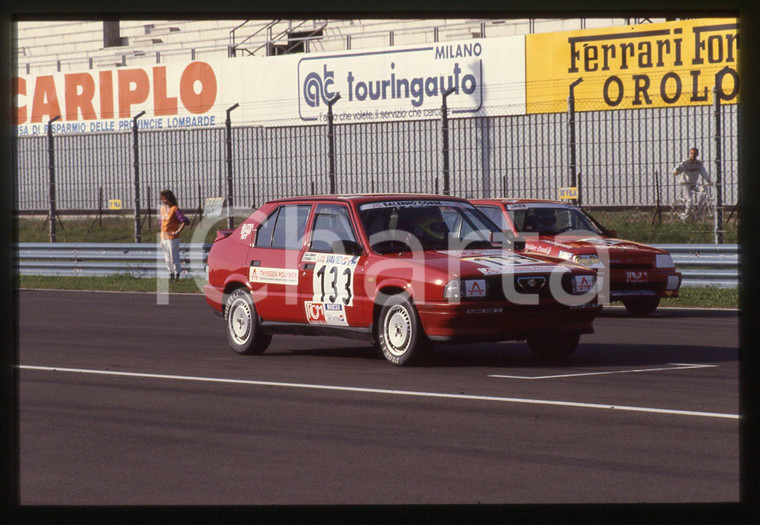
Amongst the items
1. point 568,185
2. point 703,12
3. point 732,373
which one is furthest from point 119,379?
point 568,185

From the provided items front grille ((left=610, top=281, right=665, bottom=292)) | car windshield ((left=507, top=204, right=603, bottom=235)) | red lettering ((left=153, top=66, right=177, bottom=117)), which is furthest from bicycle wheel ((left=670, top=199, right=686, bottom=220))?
red lettering ((left=153, top=66, right=177, bottom=117))

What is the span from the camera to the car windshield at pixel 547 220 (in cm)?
1573

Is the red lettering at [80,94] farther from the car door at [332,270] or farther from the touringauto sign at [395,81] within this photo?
the car door at [332,270]

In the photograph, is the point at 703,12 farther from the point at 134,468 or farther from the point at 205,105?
the point at 205,105

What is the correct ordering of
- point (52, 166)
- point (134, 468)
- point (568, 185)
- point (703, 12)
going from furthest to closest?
1. point (52, 166)
2. point (568, 185)
3. point (134, 468)
4. point (703, 12)

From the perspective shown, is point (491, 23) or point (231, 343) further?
point (491, 23)

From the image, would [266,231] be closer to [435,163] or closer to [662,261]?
[662,261]

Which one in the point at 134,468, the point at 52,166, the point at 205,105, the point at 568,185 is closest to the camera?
the point at 134,468

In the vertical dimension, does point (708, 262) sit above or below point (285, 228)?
below

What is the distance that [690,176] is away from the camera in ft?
70.1

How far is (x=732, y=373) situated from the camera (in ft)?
32.5

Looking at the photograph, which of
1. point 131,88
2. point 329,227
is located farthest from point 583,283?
point 131,88

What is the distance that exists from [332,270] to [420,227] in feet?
2.99

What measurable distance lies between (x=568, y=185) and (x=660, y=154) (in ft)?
8.90
